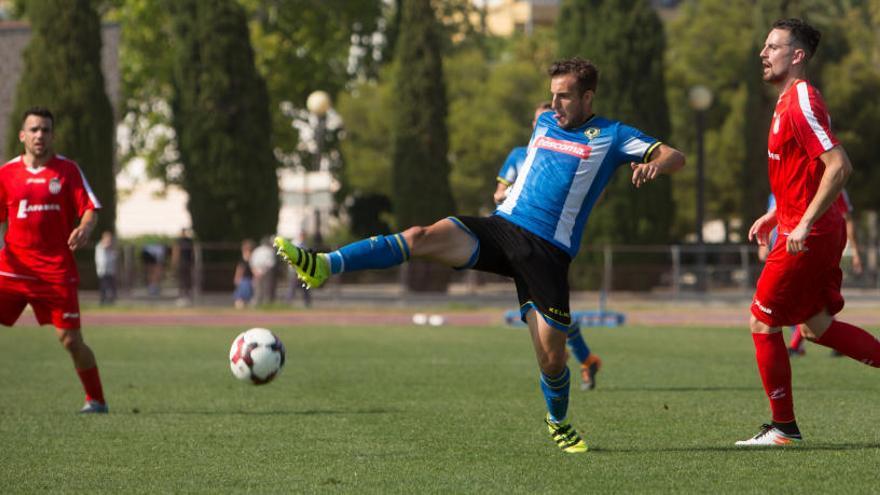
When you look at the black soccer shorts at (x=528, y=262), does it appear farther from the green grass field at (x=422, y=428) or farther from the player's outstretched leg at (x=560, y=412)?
the green grass field at (x=422, y=428)

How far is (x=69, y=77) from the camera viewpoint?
1409 inches

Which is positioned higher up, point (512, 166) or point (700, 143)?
point (700, 143)

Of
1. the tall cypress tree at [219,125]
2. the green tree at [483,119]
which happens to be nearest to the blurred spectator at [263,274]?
the tall cypress tree at [219,125]

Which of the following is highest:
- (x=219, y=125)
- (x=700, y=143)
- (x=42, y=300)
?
(x=219, y=125)

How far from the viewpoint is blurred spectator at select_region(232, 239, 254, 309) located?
105 feet

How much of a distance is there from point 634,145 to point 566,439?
1731 millimetres

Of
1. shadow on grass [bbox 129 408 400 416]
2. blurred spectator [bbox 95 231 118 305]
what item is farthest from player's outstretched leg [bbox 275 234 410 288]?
blurred spectator [bbox 95 231 118 305]

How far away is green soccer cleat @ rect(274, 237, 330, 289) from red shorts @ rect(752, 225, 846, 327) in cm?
250

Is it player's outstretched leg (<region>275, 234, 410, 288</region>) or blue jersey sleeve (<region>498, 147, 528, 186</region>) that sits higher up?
blue jersey sleeve (<region>498, 147, 528, 186</region>)

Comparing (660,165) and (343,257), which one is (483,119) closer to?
(660,165)

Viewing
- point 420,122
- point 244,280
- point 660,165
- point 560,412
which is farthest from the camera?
point 420,122

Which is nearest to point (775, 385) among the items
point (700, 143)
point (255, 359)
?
point (255, 359)

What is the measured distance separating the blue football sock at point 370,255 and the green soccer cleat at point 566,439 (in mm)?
1392

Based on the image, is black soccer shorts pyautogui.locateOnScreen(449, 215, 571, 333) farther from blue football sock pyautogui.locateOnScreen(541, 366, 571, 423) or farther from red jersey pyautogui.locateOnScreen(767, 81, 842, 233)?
red jersey pyautogui.locateOnScreen(767, 81, 842, 233)
